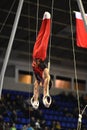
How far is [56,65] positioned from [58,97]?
8.65ft

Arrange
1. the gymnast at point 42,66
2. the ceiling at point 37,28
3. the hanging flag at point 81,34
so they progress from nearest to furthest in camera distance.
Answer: the gymnast at point 42,66
the hanging flag at point 81,34
the ceiling at point 37,28

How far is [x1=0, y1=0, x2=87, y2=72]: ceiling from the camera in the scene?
1908 cm

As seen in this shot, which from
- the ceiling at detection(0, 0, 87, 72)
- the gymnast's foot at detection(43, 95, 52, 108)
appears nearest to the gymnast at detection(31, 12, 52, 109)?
the gymnast's foot at detection(43, 95, 52, 108)

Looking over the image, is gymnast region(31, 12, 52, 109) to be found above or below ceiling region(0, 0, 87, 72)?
below

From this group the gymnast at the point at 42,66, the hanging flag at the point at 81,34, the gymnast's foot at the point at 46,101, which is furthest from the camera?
the hanging flag at the point at 81,34

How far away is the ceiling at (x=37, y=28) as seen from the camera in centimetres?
1908

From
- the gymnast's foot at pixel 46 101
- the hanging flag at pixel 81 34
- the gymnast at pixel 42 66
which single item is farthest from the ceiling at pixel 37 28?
the gymnast's foot at pixel 46 101

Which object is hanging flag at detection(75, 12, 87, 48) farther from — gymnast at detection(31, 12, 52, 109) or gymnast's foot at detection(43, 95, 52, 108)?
gymnast's foot at detection(43, 95, 52, 108)

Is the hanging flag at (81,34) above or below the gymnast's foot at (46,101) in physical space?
above

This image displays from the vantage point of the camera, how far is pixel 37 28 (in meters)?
21.1

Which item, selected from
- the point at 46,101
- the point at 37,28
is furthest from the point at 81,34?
the point at 37,28

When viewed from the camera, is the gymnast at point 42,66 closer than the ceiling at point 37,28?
Yes

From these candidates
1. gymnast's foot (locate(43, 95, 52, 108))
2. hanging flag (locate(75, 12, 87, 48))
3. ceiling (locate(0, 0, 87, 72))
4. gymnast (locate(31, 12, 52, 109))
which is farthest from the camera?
ceiling (locate(0, 0, 87, 72))

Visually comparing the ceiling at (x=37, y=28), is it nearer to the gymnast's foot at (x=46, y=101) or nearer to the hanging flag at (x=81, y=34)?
the hanging flag at (x=81, y=34)
